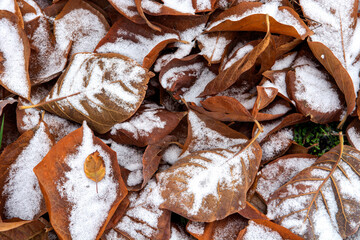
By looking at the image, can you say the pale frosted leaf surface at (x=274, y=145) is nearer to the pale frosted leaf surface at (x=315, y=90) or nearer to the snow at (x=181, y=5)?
the pale frosted leaf surface at (x=315, y=90)

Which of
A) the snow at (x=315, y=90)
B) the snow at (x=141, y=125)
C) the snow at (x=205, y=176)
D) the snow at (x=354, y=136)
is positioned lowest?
the snow at (x=205, y=176)

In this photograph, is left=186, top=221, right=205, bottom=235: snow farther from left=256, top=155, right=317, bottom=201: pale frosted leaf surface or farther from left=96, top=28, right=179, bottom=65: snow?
left=96, top=28, right=179, bottom=65: snow

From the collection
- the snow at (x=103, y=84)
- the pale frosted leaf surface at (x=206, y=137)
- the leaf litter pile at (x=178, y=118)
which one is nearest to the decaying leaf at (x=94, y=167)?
the leaf litter pile at (x=178, y=118)

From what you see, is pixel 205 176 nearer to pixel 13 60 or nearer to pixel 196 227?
pixel 196 227

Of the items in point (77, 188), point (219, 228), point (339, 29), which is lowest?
point (219, 228)

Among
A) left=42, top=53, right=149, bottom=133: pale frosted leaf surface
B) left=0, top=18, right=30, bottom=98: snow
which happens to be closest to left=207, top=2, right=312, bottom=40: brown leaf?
left=42, top=53, right=149, bottom=133: pale frosted leaf surface

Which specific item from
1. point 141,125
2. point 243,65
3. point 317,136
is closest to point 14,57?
point 141,125

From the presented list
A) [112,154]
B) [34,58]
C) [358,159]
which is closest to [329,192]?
[358,159]

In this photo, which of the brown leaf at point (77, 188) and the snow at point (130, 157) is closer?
the brown leaf at point (77, 188)
